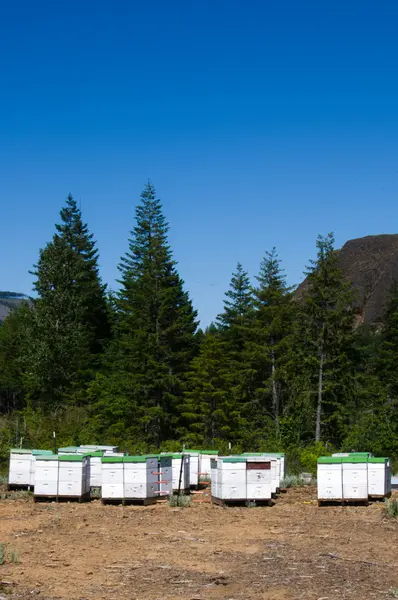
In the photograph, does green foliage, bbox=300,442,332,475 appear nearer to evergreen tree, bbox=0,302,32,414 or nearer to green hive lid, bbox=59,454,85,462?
green hive lid, bbox=59,454,85,462

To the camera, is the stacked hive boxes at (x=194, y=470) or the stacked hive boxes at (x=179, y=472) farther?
the stacked hive boxes at (x=194, y=470)

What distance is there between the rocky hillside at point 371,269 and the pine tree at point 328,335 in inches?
1639

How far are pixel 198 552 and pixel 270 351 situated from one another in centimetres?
3714

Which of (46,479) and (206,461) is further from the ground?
(206,461)

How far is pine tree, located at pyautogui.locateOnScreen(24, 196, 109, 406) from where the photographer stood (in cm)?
5316

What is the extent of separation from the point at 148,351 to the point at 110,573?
39.0 metres

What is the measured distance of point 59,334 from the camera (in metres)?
53.9

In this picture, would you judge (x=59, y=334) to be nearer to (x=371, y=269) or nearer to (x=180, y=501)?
(x=180, y=501)

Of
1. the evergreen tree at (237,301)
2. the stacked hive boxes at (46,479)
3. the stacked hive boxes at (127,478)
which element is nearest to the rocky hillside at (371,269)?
the evergreen tree at (237,301)

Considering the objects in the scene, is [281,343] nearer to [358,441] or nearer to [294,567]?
[358,441]

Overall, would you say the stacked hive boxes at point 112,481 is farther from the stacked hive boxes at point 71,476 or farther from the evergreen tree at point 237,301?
the evergreen tree at point 237,301

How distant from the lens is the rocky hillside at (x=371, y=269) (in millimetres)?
95750

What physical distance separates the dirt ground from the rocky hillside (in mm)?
71637

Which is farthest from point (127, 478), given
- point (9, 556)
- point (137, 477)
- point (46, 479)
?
point (9, 556)
